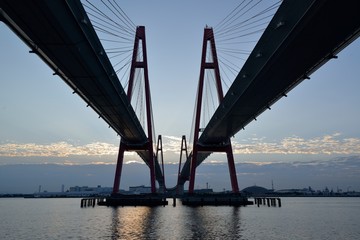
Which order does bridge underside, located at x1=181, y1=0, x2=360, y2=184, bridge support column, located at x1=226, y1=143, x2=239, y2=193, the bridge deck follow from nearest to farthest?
the bridge deck, bridge underside, located at x1=181, y1=0, x2=360, y2=184, bridge support column, located at x1=226, y1=143, x2=239, y2=193

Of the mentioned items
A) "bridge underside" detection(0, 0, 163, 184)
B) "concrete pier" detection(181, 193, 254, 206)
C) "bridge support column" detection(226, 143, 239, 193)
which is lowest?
"concrete pier" detection(181, 193, 254, 206)

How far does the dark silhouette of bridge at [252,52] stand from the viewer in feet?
50.8

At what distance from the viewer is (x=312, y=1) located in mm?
14484

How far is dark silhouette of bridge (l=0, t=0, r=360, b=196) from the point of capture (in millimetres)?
15477

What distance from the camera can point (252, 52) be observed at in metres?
22.9

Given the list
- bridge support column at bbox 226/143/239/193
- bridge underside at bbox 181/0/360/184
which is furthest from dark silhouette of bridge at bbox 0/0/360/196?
bridge support column at bbox 226/143/239/193

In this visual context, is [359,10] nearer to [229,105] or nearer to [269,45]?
[269,45]

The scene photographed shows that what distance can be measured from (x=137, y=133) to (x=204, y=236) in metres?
28.4

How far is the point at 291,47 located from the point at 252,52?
11.9 feet

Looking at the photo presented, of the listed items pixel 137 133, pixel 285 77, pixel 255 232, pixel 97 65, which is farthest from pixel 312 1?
pixel 137 133

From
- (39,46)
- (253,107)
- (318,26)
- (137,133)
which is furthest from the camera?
(137,133)

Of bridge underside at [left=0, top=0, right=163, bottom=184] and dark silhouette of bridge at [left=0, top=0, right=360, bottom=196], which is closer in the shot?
bridge underside at [left=0, top=0, right=163, bottom=184]

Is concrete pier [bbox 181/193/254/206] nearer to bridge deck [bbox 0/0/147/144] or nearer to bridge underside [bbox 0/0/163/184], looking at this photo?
bridge underside [bbox 0/0/163/184]

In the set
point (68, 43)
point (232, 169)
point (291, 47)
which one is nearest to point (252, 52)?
point (291, 47)
